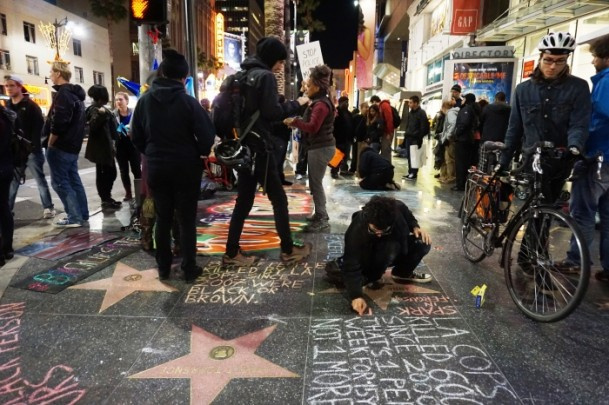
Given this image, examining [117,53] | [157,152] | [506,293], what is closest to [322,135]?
[157,152]

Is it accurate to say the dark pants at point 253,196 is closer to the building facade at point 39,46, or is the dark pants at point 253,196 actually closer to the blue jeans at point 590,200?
the blue jeans at point 590,200

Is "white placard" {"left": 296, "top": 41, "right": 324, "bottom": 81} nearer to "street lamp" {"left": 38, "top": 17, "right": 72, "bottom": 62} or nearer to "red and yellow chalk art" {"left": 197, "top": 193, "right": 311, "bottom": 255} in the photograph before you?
"red and yellow chalk art" {"left": 197, "top": 193, "right": 311, "bottom": 255}

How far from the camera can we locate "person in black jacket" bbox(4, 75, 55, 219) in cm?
567

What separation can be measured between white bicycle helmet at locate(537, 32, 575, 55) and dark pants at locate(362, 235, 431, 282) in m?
1.80

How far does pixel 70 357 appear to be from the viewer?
2.69 metres

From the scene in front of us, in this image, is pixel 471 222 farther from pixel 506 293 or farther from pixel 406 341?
pixel 406 341

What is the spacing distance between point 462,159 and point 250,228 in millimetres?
5018

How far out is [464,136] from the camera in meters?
8.40

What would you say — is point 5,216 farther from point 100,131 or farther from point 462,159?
point 462,159

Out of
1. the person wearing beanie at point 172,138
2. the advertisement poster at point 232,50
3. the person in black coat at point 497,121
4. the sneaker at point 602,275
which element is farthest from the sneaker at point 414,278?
the advertisement poster at point 232,50

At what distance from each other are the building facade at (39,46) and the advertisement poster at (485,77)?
3252 centimetres

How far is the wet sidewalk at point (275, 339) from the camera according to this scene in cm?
235

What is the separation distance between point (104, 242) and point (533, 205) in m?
4.45

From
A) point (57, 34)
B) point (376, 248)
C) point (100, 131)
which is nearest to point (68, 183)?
point (100, 131)
